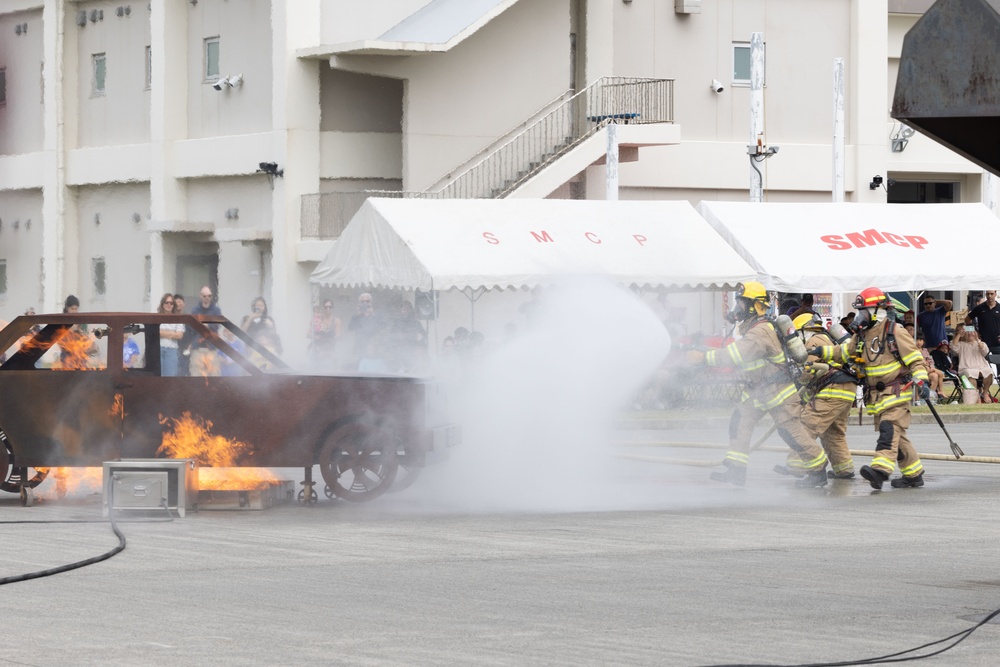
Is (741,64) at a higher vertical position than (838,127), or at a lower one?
higher

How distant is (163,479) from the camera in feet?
47.1

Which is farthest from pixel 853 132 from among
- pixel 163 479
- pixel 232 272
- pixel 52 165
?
pixel 163 479

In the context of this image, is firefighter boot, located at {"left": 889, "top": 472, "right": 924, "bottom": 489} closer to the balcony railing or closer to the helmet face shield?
the helmet face shield

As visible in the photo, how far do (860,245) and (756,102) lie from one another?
4667mm

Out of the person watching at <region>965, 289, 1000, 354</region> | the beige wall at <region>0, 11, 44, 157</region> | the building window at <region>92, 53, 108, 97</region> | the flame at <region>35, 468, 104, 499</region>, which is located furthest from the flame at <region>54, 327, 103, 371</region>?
the beige wall at <region>0, 11, 44, 157</region>

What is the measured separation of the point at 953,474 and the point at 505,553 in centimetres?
778

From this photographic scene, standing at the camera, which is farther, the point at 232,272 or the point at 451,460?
the point at 232,272

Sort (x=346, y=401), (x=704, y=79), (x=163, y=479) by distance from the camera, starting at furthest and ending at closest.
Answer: (x=704, y=79) < (x=346, y=401) < (x=163, y=479)

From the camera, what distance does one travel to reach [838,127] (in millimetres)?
34938

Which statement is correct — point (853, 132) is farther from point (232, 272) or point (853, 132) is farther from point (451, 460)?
point (451, 460)

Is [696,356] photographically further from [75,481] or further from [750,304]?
[75,481]

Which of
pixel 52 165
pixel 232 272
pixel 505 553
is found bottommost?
pixel 505 553

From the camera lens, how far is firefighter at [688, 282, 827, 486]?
671 inches

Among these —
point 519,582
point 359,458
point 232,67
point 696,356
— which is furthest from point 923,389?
point 232,67
